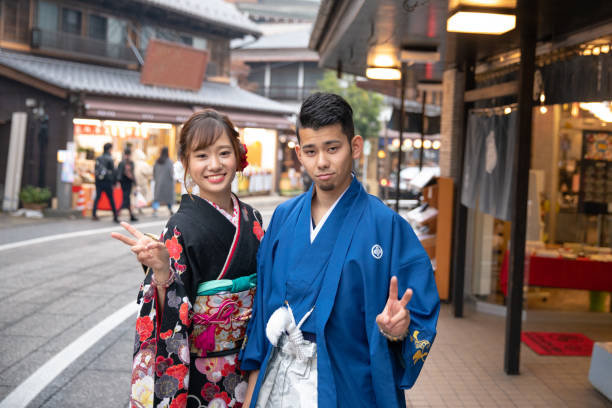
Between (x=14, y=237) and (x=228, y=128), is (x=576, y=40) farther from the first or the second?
(x=14, y=237)

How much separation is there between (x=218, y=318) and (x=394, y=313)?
909mm

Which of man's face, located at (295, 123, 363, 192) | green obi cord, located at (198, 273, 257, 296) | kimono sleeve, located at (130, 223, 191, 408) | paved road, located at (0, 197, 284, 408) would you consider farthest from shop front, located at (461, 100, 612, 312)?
kimono sleeve, located at (130, 223, 191, 408)

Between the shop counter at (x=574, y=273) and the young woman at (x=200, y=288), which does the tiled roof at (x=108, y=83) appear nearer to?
the shop counter at (x=574, y=273)

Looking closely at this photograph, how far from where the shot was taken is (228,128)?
3.11 m

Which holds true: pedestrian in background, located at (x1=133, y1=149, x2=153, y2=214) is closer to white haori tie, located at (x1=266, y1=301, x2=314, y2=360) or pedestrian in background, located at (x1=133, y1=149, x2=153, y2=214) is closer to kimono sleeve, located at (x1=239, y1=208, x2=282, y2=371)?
kimono sleeve, located at (x1=239, y1=208, x2=282, y2=371)

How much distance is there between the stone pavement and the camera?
5.51 meters

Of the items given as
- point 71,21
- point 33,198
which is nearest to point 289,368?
point 33,198

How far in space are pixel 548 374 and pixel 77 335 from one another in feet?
16.3

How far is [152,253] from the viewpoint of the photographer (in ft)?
8.87

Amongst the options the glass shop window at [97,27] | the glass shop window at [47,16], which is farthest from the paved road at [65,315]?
the glass shop window at [97,27]

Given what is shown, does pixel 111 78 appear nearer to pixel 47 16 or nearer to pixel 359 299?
pixel 47 16

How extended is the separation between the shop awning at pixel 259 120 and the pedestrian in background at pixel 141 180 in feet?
17.2

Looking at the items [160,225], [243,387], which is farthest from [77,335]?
[160,225]

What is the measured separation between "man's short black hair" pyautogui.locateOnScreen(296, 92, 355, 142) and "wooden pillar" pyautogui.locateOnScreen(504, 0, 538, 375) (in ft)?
12.5
